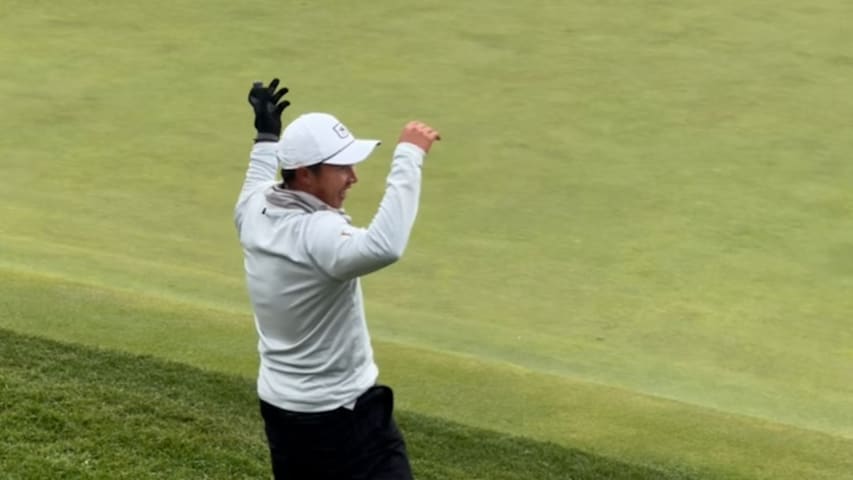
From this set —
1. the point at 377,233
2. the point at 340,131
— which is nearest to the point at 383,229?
the point at 377,233

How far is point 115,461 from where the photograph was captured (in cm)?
437

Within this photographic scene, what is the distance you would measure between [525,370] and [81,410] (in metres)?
1.86

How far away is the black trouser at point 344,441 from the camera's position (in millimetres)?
3314

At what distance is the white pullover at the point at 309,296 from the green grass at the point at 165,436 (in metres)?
1.17

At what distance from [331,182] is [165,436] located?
1.70 m

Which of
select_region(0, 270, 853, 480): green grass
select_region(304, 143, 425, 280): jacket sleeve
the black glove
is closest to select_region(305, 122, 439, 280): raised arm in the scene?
select_region(304, 143, 425, 280): jacket sleeve

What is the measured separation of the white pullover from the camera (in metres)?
3.08

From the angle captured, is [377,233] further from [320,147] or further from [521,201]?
[521,201]

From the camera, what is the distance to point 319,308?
3.24 metres

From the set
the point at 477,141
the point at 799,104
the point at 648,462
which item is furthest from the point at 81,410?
the point at 799,104

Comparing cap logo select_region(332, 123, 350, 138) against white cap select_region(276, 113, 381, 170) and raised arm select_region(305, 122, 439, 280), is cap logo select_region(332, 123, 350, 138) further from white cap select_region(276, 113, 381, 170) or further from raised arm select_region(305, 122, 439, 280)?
raised arm select_region(305, 122, 439, 280)

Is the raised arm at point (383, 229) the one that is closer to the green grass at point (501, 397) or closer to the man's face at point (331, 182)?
the man's face at point (331, 182)

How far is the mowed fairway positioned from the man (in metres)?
1.59

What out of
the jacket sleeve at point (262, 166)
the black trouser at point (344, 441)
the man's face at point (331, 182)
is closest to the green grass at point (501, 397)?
the black trouser at point (344, 441)
